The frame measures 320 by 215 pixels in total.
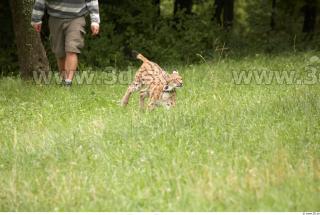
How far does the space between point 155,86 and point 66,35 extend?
255 cm

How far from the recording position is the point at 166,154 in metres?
6.68

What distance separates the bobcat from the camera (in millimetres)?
9578

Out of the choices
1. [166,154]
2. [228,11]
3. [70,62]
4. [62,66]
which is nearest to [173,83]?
[70,62]

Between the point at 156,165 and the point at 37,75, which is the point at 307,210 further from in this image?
the point at 37,75

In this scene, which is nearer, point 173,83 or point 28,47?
point 173,83

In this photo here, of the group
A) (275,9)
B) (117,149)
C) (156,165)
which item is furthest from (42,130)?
(275,9)

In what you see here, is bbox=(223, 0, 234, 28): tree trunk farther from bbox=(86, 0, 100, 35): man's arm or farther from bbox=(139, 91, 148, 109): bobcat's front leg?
bbox=(139, 91, 148, 109): bobcat's front leg

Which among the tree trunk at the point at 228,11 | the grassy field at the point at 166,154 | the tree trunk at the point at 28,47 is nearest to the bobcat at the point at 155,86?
the grassy field at the point at 166,154

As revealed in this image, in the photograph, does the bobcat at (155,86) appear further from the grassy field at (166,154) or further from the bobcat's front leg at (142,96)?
the grassy field at (166,154)

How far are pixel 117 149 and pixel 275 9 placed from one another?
24174 millimetres

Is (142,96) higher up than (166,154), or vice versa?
(166,154)

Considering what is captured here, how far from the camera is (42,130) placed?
27.9 feet

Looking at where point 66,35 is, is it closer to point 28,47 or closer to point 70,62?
point 70,62

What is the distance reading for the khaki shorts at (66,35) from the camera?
37.2 ft
